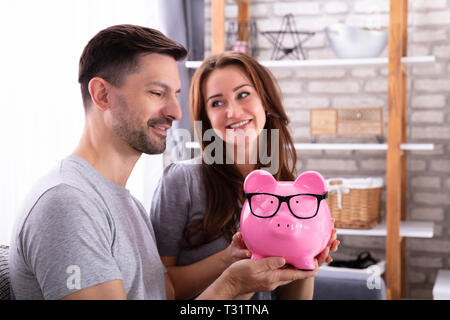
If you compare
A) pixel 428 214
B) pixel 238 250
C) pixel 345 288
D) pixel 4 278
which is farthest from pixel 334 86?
pixel 4 278

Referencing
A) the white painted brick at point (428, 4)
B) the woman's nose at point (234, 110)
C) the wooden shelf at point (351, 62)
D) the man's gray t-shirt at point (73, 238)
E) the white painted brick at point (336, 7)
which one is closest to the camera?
the man's gray t-shirt at point (73, 238)

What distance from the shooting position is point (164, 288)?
85 centimetres

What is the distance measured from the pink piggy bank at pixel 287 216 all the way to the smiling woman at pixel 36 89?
0.78m

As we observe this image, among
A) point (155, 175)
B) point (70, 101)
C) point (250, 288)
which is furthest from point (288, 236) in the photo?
point (155, 175)

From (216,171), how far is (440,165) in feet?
5.60

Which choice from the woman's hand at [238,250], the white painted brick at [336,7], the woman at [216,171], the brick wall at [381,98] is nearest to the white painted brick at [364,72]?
the brick wall at [381,98]

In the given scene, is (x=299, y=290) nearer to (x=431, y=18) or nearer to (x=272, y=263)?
(x=272, y=263)

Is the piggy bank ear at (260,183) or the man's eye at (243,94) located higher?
the man's eye at (243,94)

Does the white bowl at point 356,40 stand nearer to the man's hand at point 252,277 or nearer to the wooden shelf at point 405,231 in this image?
the wooden shelf at point 405,231

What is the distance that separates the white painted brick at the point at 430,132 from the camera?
2.29m

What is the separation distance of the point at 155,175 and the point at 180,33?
60 cm

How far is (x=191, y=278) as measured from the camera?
950 millimetres

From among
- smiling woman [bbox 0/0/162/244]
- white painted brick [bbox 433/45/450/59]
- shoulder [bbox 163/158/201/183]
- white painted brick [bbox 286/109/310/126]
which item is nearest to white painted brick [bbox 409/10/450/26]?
white painted brick [bbox 433/45/450/59]
